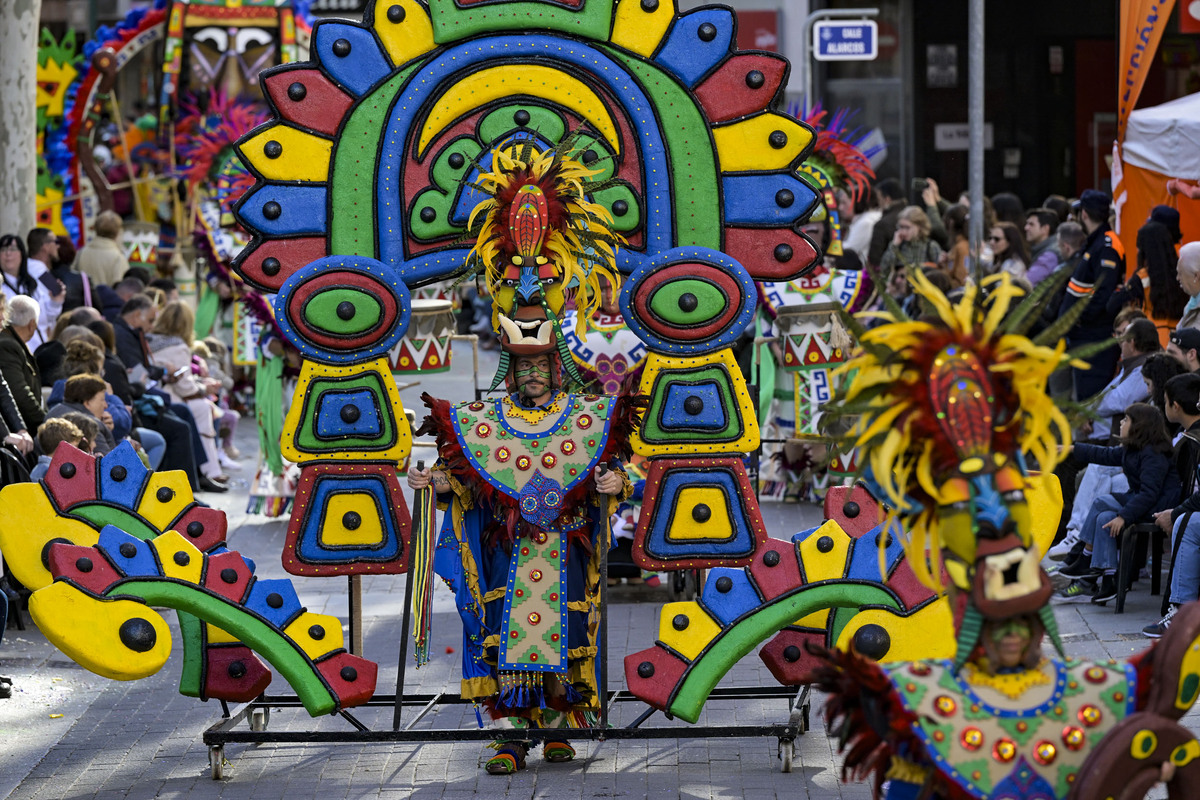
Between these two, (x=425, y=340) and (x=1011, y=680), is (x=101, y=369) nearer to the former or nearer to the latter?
(x=425, y=340)

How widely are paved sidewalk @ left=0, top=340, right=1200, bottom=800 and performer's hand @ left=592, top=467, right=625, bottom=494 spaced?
1.04 meters

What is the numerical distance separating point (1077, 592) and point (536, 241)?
12.6 ft

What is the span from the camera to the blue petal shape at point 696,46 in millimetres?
6262

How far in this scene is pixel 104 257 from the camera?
14383 millimetres

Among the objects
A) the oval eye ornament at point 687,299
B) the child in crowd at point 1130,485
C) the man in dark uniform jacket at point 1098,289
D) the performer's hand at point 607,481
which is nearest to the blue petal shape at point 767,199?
the oval eye ornament at point 687,299

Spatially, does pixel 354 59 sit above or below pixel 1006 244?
above

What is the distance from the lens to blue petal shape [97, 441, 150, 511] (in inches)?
248

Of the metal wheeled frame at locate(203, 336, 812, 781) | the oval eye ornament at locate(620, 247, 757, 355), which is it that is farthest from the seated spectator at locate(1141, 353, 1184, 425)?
the oval eye ornament at locate(620, 247, 757, 355)

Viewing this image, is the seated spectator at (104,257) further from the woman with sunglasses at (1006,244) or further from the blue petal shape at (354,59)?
the blue petal shape at (354,59)

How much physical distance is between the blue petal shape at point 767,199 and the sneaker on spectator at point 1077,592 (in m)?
3.09

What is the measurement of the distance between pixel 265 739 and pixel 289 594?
1.74 ft

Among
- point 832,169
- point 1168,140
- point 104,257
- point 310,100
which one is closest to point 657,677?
point 310,100

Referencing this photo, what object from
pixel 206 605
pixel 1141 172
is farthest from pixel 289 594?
pixel 1141 172

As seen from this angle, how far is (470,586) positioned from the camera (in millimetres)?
6203
